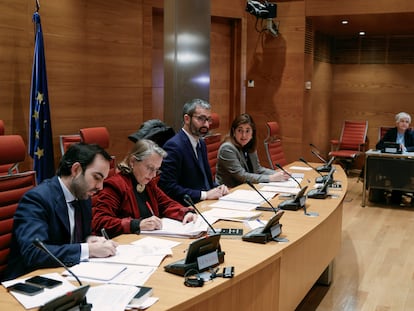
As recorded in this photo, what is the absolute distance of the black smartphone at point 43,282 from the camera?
184 centimetres

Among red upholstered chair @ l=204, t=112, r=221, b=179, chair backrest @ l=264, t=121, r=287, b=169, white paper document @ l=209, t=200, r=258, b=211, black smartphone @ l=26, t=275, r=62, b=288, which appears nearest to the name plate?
black smartphone @ l=26, t=275, r=62, b=288

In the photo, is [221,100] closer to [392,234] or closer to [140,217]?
[392,234]

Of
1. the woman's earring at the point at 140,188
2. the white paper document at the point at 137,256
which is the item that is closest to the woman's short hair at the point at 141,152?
the woman's earring at the point at 140,188

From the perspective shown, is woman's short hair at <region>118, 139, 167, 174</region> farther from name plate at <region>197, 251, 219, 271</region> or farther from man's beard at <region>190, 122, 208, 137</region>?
man's beard at <region>190, 122, 208, 137</region>

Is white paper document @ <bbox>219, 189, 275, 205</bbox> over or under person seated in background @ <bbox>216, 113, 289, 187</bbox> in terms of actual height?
under

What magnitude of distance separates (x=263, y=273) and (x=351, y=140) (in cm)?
735

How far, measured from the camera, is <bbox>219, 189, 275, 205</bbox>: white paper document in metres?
3.48

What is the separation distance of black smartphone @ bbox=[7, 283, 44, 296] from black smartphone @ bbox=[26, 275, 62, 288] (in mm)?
28

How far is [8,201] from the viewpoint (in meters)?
2.58

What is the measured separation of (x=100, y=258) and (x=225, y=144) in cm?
234

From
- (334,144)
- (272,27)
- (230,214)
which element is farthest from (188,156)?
(334,144)

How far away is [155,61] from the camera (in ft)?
22.6

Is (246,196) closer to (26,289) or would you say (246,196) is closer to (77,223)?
(77,223)

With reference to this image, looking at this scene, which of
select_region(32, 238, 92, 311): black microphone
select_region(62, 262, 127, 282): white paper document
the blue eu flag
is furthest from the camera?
the blue eu flag
